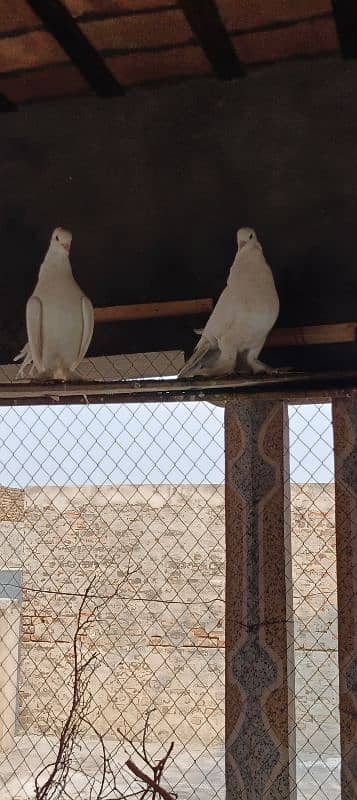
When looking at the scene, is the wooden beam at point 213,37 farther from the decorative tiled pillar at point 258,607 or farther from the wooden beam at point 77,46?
the decorative tiled pillar at point 258,607

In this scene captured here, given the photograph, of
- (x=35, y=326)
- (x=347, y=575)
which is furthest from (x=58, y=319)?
(x=347, y=575)

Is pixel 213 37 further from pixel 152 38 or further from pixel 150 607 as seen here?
pixel 150 607

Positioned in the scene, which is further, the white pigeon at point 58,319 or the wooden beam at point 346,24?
the wooden beam at point 346,24

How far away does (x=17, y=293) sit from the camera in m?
2.43

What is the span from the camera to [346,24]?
205cm

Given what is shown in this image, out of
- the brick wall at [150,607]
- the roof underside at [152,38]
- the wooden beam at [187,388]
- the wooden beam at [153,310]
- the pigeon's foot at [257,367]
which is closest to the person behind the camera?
the wooden beam at [187,388]

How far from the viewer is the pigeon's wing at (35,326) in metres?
1.91

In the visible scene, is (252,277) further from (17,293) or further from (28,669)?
(28,669)

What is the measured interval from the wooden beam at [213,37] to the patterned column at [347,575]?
3.22 ft

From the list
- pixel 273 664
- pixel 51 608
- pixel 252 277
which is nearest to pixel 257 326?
pixel 252 277

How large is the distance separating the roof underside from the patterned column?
98 centimetres

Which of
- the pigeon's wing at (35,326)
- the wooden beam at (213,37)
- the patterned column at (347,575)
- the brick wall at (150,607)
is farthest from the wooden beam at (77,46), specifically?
the brick wall at (150,607)

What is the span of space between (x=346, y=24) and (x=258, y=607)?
152 cm

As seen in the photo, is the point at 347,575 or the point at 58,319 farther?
the point at 347,575
